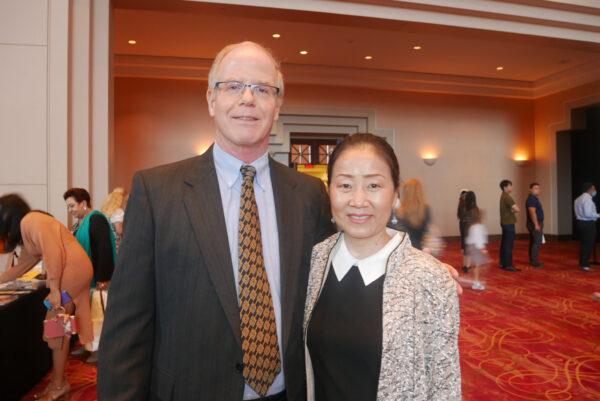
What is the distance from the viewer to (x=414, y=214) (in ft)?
14.2

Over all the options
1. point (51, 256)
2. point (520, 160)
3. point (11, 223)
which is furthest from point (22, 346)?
point (520, 160)

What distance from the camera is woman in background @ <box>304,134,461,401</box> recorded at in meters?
1.28

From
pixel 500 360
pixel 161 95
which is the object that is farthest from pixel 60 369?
pixel 161 95

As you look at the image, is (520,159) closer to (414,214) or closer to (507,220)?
(507,220)

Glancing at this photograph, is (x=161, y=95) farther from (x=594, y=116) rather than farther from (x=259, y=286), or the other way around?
(x=594, y=116)

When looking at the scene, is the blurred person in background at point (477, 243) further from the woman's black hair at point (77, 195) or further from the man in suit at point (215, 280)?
the man in suit at point (215, 280)

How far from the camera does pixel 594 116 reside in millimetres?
12023

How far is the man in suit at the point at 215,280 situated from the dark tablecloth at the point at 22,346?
88.2 inches

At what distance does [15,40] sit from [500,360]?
5.73m

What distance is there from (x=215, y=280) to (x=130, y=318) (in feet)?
0.88

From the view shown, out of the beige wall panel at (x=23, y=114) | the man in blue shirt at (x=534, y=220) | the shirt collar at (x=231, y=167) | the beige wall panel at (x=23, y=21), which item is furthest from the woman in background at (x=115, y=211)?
the man in blue shirt at (x=534, y=220)

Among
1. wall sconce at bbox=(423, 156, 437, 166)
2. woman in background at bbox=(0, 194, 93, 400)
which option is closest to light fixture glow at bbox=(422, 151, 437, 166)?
wall sconce at bbox=(423, 156, 437, 166)

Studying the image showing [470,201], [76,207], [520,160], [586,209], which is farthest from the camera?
[520,160]

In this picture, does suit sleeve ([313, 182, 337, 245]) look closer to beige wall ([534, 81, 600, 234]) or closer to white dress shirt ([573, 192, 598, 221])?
white dress shirt ([573, 192, 598, 221])
